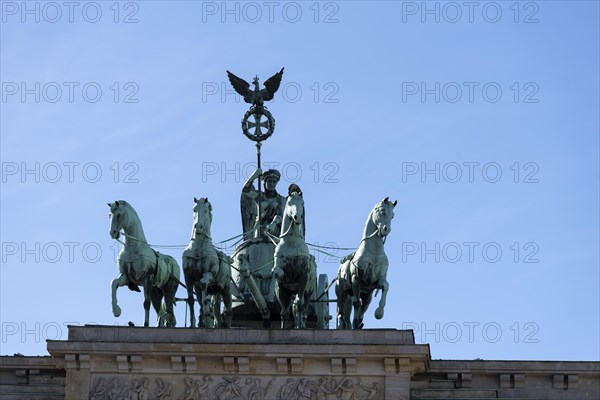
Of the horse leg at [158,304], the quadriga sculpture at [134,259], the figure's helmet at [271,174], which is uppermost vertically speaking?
the figure's helmet at [271,174]

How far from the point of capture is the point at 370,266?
189 feet

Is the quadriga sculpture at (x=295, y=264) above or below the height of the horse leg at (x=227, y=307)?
above

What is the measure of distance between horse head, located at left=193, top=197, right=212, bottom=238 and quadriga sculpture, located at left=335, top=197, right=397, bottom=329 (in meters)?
3.34

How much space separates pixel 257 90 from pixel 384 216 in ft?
26.6

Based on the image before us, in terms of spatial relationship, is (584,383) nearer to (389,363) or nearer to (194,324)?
(389,363)

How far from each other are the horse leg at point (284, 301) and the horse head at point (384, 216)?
8.84 feet

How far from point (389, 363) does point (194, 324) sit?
513 cm

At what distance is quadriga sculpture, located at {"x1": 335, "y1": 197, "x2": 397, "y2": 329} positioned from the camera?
57594 mm

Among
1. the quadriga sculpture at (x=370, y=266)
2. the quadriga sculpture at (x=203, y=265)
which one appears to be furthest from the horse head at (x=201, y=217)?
the quadriga sculpture at (x=370, y=266)

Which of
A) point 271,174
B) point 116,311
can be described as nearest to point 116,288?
point 116,311

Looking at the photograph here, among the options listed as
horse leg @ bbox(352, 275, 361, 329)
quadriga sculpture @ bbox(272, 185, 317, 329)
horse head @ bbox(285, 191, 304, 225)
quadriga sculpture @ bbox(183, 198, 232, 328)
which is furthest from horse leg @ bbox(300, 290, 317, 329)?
quadriga sculpture @ bbox(183, 198, 232, 328)

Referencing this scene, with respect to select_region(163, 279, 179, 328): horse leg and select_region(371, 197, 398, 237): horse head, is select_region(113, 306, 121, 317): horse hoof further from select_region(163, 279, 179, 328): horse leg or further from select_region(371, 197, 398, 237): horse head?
select_region(371, 197, 398, 237): horse head

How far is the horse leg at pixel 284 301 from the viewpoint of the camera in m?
58.5

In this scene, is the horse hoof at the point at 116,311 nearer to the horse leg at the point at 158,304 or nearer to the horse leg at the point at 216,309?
the horse leg at the point at 158,304
